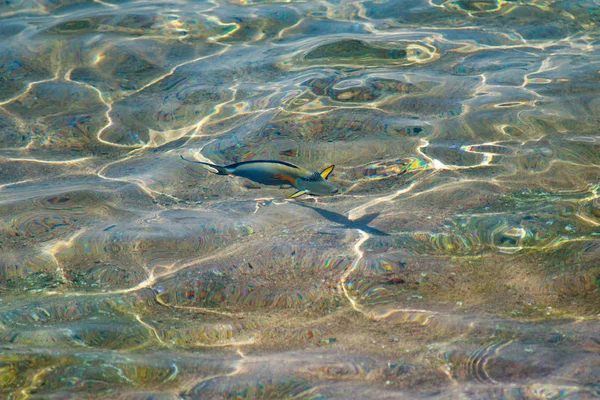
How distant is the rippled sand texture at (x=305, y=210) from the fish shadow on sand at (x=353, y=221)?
20mm

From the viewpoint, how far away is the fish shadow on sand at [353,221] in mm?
3799

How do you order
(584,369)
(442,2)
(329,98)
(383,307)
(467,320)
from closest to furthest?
(584,369)
(467,320)
(383,307)
(329,98)
(442,2)

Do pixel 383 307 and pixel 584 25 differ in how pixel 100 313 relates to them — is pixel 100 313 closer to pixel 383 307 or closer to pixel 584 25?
pixel 383 307

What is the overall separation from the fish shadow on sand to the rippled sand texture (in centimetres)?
2

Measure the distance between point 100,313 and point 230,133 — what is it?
8.77 ft

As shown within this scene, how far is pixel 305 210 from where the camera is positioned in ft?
13.8

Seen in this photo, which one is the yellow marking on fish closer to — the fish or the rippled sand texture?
the fish

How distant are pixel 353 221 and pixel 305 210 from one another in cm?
42

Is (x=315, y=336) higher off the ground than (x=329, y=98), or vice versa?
(x=329, y=98)

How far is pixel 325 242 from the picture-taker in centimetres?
370

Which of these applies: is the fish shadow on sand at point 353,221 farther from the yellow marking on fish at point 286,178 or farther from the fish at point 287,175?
the yellow marking on fish at point 286,178

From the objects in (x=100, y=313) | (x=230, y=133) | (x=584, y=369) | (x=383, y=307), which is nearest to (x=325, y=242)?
(x=383, y=307)

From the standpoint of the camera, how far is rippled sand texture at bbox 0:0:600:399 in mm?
2576

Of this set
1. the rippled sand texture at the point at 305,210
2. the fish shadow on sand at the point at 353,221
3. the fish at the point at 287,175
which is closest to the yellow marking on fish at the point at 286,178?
the fish at the point at 287,175
